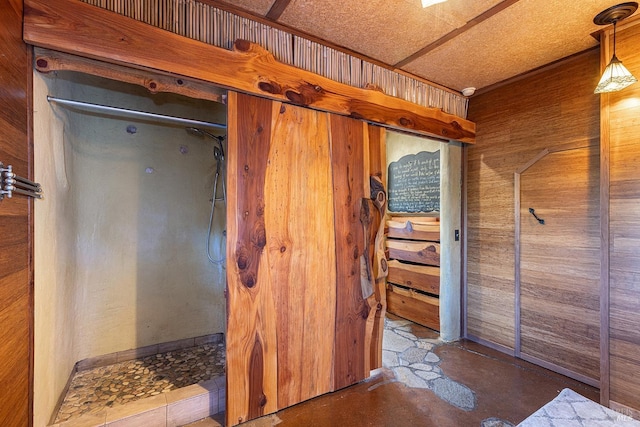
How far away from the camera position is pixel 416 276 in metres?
3.18

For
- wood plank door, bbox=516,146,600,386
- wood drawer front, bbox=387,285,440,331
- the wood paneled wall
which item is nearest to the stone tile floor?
wood drawer front, bbox=387,285,440,331

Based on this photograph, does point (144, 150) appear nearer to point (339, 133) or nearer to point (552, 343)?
point (339, 133)

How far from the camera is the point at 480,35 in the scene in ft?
6.04

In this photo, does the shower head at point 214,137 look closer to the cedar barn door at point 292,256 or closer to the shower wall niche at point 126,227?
the shower wall niche at point 126,227

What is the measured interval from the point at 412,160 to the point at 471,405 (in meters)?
2.48

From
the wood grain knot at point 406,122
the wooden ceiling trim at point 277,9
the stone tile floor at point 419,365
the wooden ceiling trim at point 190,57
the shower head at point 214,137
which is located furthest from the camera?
the shower head at point 214,137

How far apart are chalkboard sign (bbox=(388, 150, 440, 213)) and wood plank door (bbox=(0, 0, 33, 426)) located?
3.17 meters

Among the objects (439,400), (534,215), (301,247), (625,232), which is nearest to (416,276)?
(534,215)

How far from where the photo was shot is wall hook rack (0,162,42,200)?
2.96 ft

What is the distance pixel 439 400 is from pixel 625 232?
1573mm

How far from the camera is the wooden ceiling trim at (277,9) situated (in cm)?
155

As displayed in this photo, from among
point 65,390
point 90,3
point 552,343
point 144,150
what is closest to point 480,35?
point 90,3

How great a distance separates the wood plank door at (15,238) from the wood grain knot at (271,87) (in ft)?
3.29

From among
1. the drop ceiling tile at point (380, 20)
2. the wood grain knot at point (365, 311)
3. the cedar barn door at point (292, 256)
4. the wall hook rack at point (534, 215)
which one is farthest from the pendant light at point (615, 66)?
the wood grain knot at point (365, 311)
